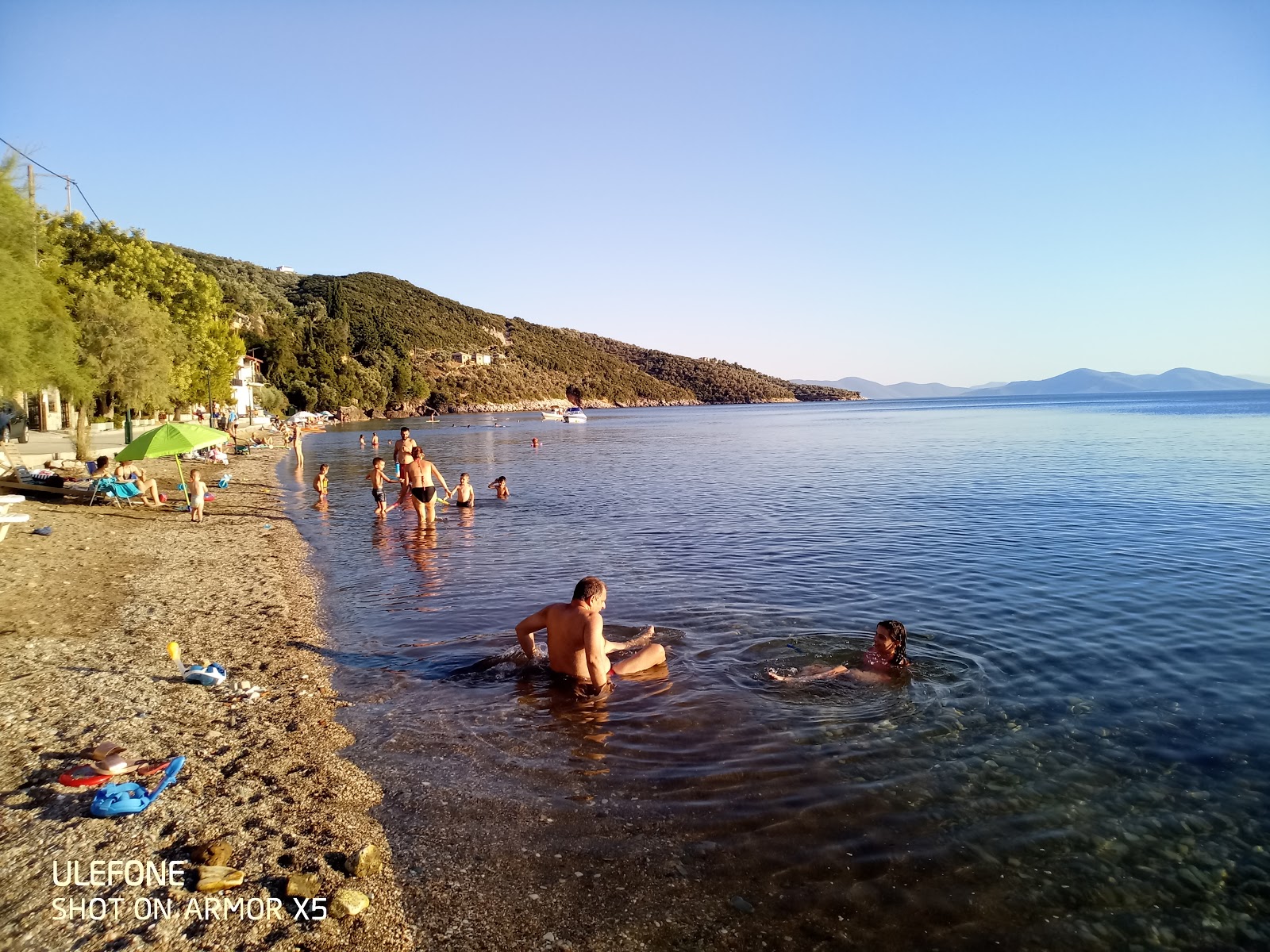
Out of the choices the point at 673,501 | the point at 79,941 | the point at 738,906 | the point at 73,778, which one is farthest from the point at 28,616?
the point at 673,501

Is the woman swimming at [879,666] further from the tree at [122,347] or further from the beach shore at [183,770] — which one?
the tree at [122,347]

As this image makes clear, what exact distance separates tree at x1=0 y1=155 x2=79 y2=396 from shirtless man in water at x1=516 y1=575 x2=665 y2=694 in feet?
54.7

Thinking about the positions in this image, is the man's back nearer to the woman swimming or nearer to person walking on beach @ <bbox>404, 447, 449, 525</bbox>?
the woman swimming

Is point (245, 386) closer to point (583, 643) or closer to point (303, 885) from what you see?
point (583, 643)

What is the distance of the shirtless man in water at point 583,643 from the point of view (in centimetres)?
809

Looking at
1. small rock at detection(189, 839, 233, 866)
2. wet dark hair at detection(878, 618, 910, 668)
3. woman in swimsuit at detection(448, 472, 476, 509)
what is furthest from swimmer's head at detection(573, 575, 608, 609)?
woman in swimsuit at detection(448, 472, 476, 509)

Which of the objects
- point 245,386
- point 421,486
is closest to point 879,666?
point 421,486

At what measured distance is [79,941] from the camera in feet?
13.3

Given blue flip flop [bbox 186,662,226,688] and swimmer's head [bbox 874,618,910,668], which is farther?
swimmer's head [bbox 874,618,910,668]

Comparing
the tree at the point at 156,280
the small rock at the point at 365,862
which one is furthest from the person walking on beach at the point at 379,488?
the tree at the point at 156,280

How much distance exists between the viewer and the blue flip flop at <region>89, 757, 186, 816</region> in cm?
521

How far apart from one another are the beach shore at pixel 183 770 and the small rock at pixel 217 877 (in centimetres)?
6

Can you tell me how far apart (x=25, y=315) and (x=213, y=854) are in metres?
19.4

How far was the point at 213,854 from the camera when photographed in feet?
15.7
